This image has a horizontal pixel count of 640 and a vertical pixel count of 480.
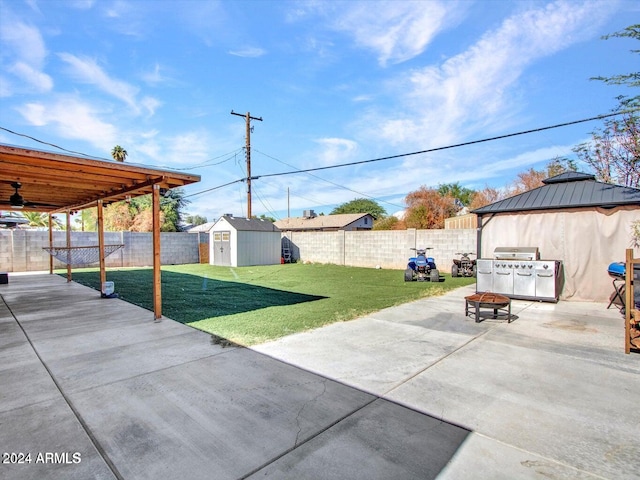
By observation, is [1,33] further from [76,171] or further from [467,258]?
[467,258]

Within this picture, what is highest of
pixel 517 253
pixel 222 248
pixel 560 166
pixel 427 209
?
pixel 560 166

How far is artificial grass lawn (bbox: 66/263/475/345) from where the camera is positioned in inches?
180

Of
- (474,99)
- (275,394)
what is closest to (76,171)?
(275,394)

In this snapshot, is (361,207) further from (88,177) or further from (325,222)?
(88,177)

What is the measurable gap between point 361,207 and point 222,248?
3135 centimetres

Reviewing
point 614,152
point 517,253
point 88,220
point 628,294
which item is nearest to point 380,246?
point 517,253

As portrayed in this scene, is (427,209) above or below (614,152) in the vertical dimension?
below

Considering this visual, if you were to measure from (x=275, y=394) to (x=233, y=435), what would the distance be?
58 centimetres

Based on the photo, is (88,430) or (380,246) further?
(380,246)

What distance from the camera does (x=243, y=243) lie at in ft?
48.6

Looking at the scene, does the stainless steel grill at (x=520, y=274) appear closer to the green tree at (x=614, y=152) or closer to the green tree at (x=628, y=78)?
the green tree at (x=628, y=78)

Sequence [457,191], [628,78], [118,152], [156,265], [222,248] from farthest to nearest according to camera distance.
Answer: [457,191]
[118,152]
[222,248]
[628,78]
[156,265]

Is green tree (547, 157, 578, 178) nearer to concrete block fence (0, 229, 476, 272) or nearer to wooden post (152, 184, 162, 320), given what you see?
concrete block fence (0, 229, 476, 272)

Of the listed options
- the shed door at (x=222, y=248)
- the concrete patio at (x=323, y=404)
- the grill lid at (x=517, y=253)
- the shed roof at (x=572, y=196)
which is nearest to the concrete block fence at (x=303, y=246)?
the shed door at (x=222, y=248)
